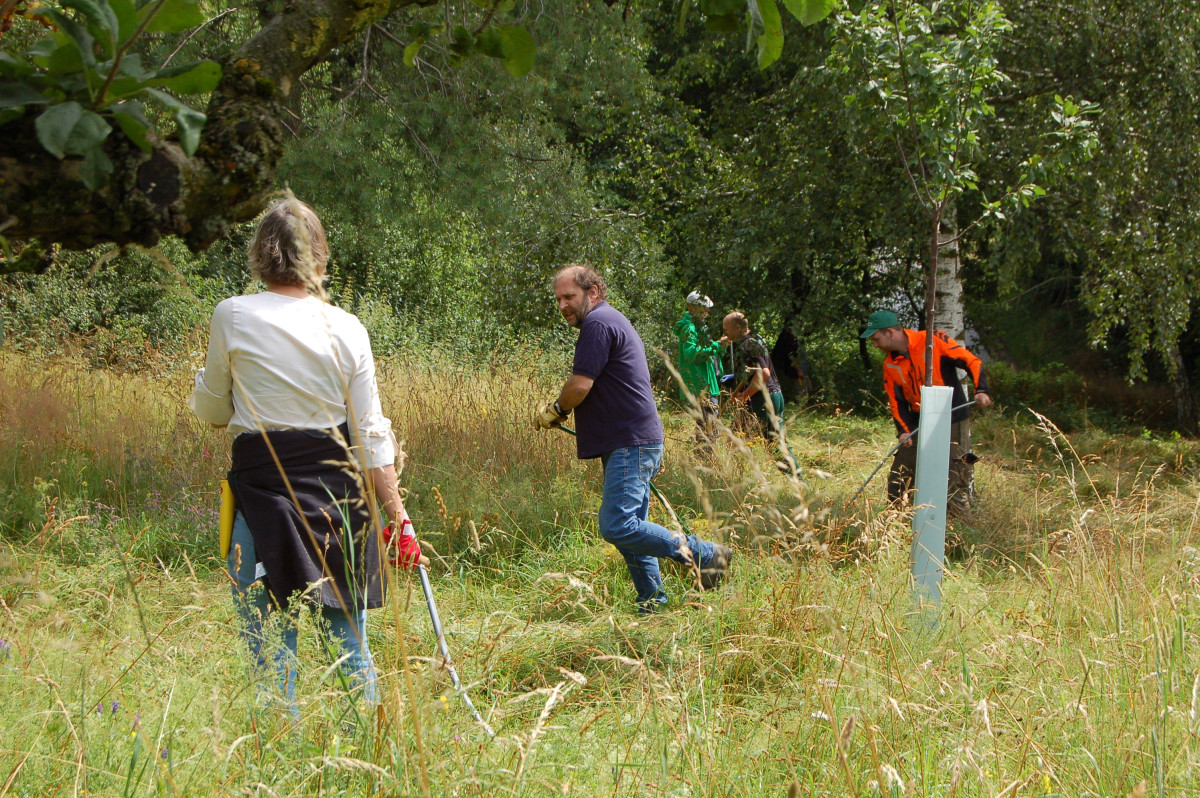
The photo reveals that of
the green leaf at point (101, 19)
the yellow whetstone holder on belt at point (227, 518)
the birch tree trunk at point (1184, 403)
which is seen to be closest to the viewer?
the green leaf at point (101, 19)

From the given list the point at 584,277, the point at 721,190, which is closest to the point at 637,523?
the point at 584,277

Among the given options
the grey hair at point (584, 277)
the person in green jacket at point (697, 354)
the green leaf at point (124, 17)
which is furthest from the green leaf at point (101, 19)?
the person in green jacket at point (697, 354)

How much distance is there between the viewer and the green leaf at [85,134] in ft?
4.33

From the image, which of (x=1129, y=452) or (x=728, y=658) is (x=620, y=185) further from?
(x=728, y=658)

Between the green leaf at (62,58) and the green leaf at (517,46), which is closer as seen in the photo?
the green leaf at (62,58)

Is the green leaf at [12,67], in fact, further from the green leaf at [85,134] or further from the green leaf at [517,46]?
the green leaf at [517,46]

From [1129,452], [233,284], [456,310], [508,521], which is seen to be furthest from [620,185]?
[508,521]

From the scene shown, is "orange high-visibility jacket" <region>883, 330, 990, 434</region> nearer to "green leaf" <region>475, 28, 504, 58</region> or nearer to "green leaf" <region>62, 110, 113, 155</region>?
"green leaf" <region>475, 28, 504, 58</region>

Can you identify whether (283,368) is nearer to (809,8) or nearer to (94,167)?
(94,167)

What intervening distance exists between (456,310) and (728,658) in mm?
13512

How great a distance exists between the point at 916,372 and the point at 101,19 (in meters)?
5.49

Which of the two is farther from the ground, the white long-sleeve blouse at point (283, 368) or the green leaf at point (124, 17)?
the green leaf at point (124, 17)

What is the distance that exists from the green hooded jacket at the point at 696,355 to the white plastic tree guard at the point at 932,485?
13.1 feet

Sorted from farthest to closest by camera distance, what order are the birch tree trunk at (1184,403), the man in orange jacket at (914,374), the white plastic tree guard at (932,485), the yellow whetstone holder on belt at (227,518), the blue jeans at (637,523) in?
1. the birch tree trunk at (1184,403)
2. the man in orange jacket at (914,374)
3. the blue jeans at (637,523)
4. the white plastic tree guard at (932,485)
5. the yellow whetstone holder on belt at (227,518)
